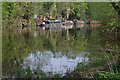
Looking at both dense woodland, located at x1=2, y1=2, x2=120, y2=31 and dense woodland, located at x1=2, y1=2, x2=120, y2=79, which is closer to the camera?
dense woodland, located at x1=2, y1=2, x2=120, y2=79

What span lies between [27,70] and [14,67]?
4.07 ft

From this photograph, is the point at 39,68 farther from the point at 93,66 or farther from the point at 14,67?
the point at 93,66

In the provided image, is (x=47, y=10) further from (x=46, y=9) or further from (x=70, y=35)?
(x=70, y=35)

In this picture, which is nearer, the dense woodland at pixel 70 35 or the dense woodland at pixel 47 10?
the dense woodland at pixel 70 35

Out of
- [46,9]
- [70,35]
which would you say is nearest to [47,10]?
[46,9]

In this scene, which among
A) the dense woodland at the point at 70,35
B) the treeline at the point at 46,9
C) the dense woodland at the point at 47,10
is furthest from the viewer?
the treeline at the point at 46,9

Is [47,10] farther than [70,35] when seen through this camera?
Yes

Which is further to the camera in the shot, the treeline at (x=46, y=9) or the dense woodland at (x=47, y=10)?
the treeline at (x=46, y=9)

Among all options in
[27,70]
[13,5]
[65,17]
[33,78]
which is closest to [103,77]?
[33,78]

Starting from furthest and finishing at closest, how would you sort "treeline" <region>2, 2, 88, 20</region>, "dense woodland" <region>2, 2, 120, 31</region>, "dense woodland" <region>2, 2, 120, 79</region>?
"treeline" <region>2, 2, 88, 20</region>
"dense woodland" <region>2, 2, 120, 31</region>
"dense woodland" <region>2, 2, 120, 79</region>

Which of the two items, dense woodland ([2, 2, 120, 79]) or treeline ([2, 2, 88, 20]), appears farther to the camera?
treeline ([2, 2, 88, 20])

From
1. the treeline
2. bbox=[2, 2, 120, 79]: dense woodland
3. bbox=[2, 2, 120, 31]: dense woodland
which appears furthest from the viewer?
the treeline

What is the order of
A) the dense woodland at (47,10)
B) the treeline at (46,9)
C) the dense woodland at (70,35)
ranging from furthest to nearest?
the treeline at (46,9), the dense woodland at (47,10), the dense woodland at (70,35)

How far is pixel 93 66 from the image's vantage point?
11.6 m
